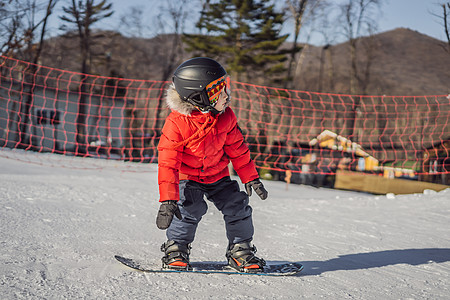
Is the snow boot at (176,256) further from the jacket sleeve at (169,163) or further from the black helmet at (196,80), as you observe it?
the black helmet at (196,80)

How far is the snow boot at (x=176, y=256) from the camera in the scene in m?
2.27

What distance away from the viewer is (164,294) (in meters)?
1.84

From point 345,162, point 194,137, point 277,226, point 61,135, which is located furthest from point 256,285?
point 61,135

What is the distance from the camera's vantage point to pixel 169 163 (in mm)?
2240

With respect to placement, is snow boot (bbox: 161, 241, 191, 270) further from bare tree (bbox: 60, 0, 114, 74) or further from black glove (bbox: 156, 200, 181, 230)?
bare tree (bbox: 60, 0, 114, 74)

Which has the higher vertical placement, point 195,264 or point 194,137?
point 194,137

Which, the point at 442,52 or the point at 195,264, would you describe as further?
the point at 442,52

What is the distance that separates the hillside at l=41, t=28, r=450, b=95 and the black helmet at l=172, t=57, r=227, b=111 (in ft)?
44.5

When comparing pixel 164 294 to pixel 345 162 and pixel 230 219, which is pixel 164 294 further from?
pixel 345 162

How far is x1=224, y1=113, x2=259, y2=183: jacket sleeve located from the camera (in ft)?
8.29

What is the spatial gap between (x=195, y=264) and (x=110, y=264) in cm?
51

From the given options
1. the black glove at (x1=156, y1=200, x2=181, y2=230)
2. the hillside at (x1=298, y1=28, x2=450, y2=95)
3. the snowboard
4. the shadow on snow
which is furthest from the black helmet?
the hillside at (x1=298, y1=28, x2=450, y2=95)

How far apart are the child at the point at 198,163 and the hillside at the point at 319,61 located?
13.6 m

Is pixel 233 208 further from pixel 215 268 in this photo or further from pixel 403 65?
pixel 403 65
